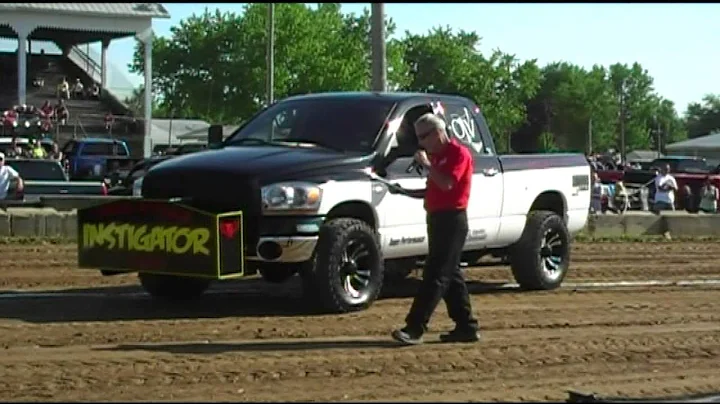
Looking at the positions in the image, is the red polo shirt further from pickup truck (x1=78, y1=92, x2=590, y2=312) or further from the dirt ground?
pickup truck (x1=78, y1=92, x2=590, y2=312)

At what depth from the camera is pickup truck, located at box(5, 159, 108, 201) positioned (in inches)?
1041

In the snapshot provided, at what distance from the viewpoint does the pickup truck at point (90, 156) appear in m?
37.2

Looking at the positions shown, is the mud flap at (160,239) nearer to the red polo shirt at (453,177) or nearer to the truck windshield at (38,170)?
the red polo shirt at (453,177)

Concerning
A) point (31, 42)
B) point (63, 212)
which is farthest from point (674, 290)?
point (31, 42)

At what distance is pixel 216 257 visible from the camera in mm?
9812

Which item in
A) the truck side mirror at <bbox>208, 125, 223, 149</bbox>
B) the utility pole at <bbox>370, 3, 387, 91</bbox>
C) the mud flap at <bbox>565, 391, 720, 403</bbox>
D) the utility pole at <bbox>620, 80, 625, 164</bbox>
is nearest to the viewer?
the mud flap at <bbox>565, 391, 720, 403</bbox>

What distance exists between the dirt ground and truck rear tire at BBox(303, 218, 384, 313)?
0.52ft

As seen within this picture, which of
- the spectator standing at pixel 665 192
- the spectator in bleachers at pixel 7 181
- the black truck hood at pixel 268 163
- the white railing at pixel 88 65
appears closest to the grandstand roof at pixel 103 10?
the white railing at pixel 88 65

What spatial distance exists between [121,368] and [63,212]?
11.1 metres

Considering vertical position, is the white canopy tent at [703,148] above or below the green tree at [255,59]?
below

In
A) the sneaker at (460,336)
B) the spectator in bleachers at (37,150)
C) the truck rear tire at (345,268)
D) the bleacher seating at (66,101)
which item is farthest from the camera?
the bleacher seating at (66,101)

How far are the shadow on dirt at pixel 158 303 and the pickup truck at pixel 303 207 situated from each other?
0.29 metres

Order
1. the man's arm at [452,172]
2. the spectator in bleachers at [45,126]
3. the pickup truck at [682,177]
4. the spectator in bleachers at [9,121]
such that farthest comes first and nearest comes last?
the spectator in bleachers at [45,126]
the spectator in bleachers at [9,121]
the pickup truck at [682,177]
the man's arm at [452,172]

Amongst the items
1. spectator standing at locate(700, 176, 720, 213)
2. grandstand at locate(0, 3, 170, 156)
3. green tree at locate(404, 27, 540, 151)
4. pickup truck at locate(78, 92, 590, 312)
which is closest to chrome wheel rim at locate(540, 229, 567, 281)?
pickup truck at locate(78, 92, 590, 312)
